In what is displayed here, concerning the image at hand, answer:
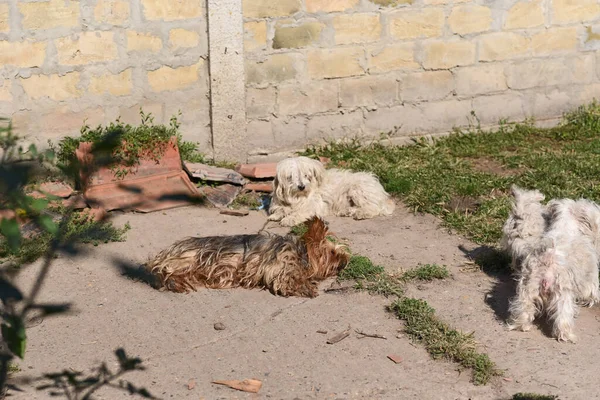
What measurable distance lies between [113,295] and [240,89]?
3170 millimetres

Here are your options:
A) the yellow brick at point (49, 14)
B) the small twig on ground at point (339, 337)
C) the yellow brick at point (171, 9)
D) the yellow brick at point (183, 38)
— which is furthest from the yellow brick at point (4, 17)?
the small twig on ground at point (339, 337)

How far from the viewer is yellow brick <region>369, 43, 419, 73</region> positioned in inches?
341

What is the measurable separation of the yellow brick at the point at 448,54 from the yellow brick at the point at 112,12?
3190 millimetres

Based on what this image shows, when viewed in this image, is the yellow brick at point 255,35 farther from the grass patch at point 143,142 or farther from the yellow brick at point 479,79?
the yellow brick at point 479,79

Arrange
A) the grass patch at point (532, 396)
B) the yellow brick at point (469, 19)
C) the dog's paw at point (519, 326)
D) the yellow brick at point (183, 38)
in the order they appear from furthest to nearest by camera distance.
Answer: the yellow brick at point (469, 19), the yellow brick at point (183, 38), the dog's paw at point (519, 326), the grass patch at point (532, 396)

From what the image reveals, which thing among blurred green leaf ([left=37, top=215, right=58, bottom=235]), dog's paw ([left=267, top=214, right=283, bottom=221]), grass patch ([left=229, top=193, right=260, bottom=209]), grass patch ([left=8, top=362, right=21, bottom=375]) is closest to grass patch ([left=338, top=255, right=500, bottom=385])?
dog's paw ([left=267, top=214, right=283, bottom=221])

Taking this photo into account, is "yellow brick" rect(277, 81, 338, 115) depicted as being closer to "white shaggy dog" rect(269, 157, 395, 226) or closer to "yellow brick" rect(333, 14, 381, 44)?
"yellow brick" rect(333, 14, 381, 44)

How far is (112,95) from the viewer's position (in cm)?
793

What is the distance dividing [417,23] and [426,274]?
372cm

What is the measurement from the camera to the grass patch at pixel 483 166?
720 centimetres

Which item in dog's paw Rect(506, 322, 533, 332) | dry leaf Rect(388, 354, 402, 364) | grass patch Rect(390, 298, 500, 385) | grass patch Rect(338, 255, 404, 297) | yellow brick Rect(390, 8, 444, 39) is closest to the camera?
grass patch Rect(390, 298, 500, 385)

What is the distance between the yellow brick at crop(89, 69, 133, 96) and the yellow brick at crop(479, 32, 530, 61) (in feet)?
12.6

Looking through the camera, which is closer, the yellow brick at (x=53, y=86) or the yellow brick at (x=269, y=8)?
the yellow brick at (x=53, y=86)

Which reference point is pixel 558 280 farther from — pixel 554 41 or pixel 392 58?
pixel 554 41
